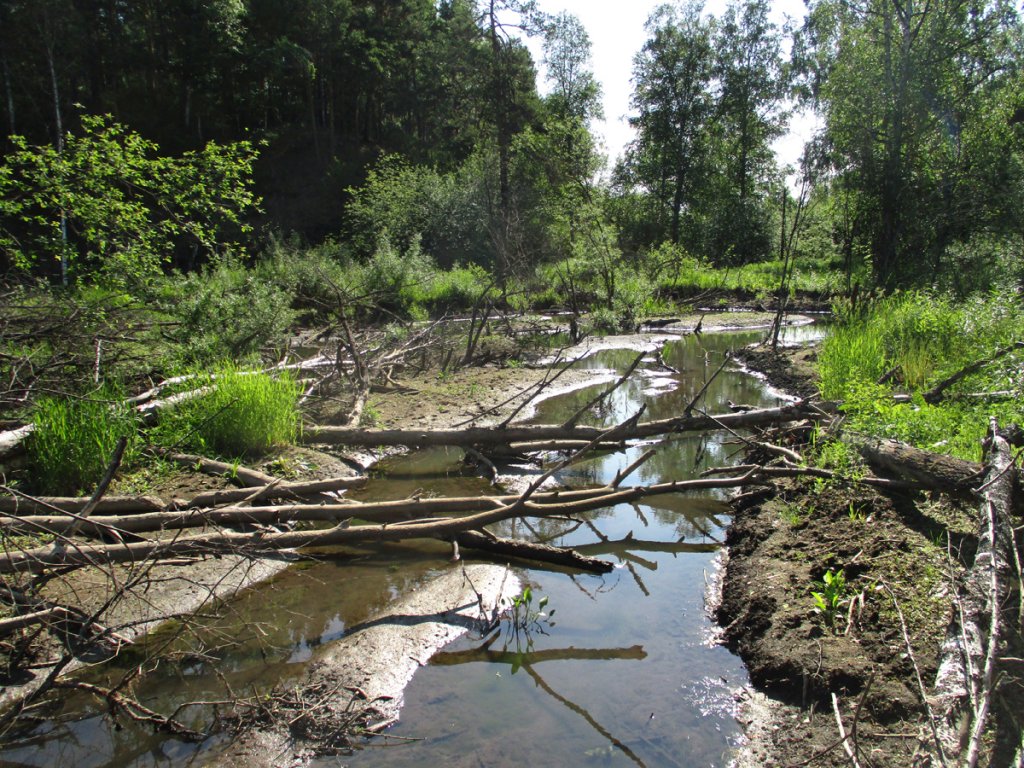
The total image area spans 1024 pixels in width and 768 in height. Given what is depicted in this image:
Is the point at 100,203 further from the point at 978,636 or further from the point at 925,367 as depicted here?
the point at 925,367

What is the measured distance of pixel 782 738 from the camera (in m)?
3.52

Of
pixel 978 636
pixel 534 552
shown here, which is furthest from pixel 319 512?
pixel 978 636

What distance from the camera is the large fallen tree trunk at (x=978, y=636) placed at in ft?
8.64

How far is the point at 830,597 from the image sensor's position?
4391 millimetres

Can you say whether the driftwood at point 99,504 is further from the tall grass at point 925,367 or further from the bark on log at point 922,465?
the tall grass at point 925,367

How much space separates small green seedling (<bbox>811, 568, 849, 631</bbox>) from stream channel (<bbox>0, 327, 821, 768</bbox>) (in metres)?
0.62

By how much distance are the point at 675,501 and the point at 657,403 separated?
14.1 ft

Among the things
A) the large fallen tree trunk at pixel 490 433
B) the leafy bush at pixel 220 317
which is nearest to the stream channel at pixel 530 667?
the large fallen tree trunk at pixel 490 433

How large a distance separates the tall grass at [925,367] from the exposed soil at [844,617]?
1094 millimetres

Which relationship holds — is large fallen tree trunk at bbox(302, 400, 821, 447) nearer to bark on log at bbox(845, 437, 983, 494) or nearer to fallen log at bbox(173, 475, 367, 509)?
fallen log at bbox(173, 475, 367, 509)

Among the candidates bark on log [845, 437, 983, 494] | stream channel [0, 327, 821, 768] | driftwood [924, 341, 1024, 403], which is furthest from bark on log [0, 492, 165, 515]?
driftwood [924, 341, 1024, 403]

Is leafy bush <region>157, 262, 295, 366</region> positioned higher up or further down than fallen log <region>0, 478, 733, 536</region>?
higher up

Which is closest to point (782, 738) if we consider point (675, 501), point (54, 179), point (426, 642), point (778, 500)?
point (426, 642)

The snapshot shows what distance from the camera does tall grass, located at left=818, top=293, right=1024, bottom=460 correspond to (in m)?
6.39
